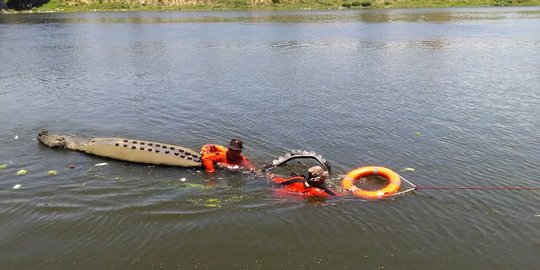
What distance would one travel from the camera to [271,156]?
1662 centimetres

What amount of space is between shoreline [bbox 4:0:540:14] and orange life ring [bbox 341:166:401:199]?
3861 inches

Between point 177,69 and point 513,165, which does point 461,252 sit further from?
point 177,69

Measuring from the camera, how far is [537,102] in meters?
22.9

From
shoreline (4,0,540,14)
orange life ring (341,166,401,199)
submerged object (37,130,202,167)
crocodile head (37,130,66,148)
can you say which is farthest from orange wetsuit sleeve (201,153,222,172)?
shoreline (4,0,540,14)

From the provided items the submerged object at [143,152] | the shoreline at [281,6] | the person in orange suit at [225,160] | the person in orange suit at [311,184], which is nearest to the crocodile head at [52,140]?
the submerged object at [143,152]

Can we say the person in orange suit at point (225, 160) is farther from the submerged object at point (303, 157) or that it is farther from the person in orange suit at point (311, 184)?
the person in orange suit at point (311, 184)

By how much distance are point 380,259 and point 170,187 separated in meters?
6.47

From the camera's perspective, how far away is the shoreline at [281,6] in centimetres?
10695

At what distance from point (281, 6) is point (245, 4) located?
29.5 ft

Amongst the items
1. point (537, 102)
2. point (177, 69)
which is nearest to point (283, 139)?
point (537, 102)

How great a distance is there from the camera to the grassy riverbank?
108225mm

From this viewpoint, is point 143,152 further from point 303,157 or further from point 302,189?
point 302,189

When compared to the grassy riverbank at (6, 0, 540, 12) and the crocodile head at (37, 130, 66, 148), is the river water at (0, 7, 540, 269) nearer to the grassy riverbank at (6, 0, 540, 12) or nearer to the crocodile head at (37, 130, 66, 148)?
the crocodile head at (37, 130, 66, 148)

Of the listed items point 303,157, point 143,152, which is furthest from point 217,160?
point 303,157
